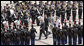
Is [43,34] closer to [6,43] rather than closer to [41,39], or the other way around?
[41,39]

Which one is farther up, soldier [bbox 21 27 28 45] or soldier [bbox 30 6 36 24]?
soldier [bbox 30 6 36 24]

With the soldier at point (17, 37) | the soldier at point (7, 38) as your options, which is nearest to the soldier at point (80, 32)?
the soldier at point (17, 37)

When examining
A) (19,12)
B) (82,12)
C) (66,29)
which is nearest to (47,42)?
(66,29)

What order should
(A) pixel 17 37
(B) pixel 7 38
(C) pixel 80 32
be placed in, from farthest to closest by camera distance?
1. (C) pixel 80 32
2. (A) pixel 17 37
3. (B) pixel 7 38

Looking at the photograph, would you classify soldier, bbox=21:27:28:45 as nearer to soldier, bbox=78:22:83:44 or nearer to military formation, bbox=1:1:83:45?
military formation, bbox=1:1:83:45

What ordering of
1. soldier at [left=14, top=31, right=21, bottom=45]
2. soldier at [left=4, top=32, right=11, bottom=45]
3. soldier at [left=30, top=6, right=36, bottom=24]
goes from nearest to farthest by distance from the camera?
soldier at [left=4, top=32, right=11, bottom=45] → soldier at [left=14, top=31, right=21, bottom=45] → soldier at [left=30, top=6, right=36, bottom=24]

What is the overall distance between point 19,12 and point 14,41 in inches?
227

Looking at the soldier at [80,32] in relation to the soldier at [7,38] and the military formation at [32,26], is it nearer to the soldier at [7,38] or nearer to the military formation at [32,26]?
the military formation at [32,26]

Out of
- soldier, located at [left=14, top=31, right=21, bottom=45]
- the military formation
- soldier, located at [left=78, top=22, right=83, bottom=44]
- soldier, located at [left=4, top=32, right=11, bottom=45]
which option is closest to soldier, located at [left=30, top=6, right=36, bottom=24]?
the military formation

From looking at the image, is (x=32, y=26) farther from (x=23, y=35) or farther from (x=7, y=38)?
(x=7, y=38)

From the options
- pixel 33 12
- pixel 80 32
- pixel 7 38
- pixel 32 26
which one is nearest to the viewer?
pixel 7 38

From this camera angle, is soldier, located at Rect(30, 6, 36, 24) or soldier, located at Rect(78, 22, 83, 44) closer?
soldier, located at Rect(78, 22, 83, 44)

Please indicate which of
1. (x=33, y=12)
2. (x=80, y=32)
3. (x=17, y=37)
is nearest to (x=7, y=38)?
(x=17, y=37)

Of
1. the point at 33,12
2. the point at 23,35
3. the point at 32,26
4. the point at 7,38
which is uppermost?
the point at 33,12
